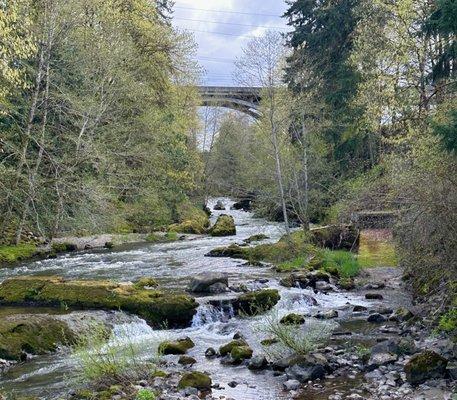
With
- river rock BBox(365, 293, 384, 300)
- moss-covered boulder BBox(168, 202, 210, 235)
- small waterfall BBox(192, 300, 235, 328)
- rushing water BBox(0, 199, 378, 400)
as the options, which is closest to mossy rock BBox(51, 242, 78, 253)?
rushing water BBox(0, 199, 378, 400)

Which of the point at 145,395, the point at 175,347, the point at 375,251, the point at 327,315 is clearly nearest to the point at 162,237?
the point at 375,251

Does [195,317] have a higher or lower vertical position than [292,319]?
lower

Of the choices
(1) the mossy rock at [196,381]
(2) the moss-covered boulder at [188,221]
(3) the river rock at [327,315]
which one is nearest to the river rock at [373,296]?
(3) the river rock at [327,315]

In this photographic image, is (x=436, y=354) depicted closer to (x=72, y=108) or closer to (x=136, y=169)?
(x=72, y=108)

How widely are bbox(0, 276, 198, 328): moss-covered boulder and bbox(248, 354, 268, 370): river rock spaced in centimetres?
342

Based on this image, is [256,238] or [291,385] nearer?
[291,385]

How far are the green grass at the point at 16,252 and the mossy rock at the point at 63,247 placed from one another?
1.00 meters

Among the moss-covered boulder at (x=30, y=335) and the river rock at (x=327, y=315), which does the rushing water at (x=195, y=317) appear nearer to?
the moss-covered boulder at (x=30, y=335)

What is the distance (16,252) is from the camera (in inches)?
860

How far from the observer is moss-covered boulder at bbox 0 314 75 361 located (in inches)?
408

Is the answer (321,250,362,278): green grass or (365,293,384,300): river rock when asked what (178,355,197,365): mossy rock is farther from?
(321,250,362,278): green grass

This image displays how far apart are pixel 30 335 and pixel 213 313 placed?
14.2 feet

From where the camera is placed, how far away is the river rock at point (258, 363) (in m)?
9.46

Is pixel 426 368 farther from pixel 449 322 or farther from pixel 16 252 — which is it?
pixel 16 252
